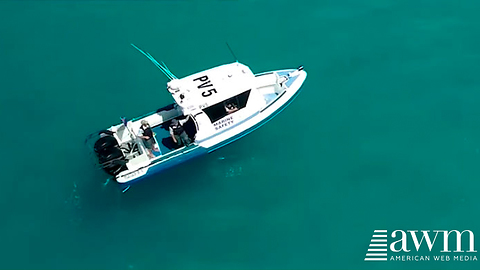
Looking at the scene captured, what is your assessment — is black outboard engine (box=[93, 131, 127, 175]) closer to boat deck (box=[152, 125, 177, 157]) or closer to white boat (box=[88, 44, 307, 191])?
white boat (box=[88, 44, 307, 191])

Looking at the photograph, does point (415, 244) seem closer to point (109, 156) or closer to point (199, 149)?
point (199, 149)

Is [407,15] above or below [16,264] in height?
above

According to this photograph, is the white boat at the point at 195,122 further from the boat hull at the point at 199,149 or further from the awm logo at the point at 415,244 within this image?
the awm logo at the point at 415,244

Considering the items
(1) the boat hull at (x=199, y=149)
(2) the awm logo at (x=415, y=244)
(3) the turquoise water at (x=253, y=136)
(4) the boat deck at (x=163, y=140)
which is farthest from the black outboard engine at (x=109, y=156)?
(2) the awm logo at (x=415, y=244)

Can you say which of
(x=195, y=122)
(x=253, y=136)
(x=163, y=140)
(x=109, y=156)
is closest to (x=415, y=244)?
(x=253, y=136)

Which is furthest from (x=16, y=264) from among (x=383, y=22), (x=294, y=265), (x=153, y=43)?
(x=383, y=22)

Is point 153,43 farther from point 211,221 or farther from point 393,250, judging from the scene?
point 393,250

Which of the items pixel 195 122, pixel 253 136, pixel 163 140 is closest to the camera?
pixel 195 122

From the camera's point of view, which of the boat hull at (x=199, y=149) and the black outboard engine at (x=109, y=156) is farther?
the boat hull at (x=199, y=149)
